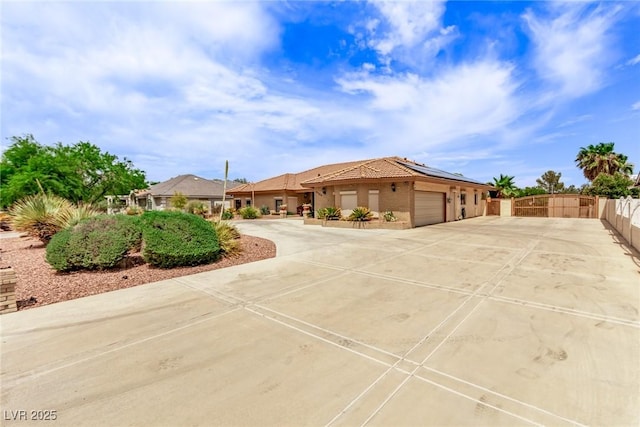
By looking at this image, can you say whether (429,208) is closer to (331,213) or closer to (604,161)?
(331,213)

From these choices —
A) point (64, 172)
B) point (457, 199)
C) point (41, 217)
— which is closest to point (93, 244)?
point (41, 217)

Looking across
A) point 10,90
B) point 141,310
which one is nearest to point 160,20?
point 10,90

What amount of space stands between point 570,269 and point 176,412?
30.3 ft

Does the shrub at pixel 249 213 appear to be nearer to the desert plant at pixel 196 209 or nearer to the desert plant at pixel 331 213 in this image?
the desert plant at pixel 196 209

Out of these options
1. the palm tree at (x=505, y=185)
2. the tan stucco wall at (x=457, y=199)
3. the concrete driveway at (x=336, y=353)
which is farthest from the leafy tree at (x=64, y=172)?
the palm tree at (x=505, y=185)

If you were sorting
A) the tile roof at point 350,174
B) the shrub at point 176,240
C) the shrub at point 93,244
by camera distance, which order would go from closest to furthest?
1. the shrub at point 93,244
2. the shrub at point 176,240
3. the tile roof at point 350,174

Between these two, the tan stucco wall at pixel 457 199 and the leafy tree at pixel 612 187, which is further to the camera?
the leafy tree at pixel 612 187

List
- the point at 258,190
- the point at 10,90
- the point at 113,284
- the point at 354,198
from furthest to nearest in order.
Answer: the point at 258,190 < the point at 354,198 < the point at 10,90 < the point at 113,284

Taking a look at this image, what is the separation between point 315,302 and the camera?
5387mm

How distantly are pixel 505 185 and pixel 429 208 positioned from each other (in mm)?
21808

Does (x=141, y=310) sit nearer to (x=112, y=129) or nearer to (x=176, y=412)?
(x=176, y=412)

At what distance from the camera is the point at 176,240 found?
26.0 ft

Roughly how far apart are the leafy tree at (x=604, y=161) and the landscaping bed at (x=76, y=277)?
138ft

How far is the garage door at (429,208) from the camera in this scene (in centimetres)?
1967
